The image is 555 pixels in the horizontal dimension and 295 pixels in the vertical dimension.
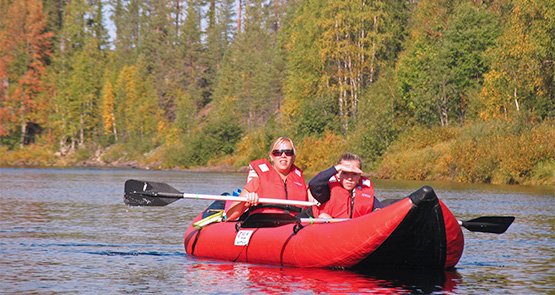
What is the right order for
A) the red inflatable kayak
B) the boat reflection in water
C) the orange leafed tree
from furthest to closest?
the orange leafed tree
the boat reflection in water
the red inflatable kayak

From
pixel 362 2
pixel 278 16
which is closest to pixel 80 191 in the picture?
pixel 362 2

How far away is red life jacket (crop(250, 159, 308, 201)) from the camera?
896 cm

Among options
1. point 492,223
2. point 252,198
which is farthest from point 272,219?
point 492,223

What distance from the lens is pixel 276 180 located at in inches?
355

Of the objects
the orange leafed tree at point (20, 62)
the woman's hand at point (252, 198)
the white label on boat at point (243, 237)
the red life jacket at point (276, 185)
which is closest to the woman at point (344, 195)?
the red life jacket at point (276, 185)

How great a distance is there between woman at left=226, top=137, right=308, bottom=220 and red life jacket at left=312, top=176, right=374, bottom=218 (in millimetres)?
651

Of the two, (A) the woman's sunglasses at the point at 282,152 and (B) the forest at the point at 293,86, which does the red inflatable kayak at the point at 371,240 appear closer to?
(A) the woman's sunglasses at the point at 282,152

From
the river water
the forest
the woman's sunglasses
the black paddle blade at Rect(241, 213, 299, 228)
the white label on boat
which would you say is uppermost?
the forest

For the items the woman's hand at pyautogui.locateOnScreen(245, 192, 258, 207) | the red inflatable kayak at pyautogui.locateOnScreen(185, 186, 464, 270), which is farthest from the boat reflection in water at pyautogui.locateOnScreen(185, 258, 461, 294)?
the woman's hand at pyautogui.locateOnScreen(245, 192, 258, 207)

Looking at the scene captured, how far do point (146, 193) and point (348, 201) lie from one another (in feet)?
9.39

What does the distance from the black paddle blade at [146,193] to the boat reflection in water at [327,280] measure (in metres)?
1.26

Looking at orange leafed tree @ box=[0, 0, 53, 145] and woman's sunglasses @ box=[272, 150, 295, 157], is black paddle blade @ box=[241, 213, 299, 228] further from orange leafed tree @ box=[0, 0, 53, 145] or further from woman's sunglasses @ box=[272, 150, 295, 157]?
orange leafed tree @ box=[0, 0, 53, 145]

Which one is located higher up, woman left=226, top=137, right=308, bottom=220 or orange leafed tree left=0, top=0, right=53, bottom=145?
orange leafed tree left=0, top=0, right=53, bottom=145

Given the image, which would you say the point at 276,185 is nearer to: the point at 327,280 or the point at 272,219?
the point at 272,219
